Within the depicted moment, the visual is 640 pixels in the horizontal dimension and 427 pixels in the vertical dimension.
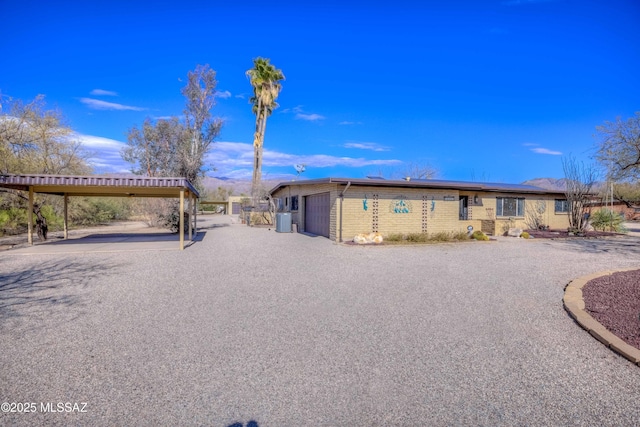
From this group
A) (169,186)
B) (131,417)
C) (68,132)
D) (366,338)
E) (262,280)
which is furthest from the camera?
(68,132)

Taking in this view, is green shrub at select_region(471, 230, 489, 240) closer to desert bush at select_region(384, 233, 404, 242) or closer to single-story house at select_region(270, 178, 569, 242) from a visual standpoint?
single-story house at select_region(270, 178, 569, 242)

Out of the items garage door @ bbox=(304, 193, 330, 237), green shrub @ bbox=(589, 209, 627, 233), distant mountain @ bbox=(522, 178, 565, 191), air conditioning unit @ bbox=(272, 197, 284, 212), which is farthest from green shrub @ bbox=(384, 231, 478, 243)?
distant mountain @ bbox=(522, 178, 565, 191)

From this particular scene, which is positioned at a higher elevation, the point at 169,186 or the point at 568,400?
the point at 169,186

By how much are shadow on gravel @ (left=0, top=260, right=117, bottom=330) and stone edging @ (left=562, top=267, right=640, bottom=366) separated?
24.1 ft

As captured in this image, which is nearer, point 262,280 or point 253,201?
point 262,280

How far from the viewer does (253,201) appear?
28922 millimetres

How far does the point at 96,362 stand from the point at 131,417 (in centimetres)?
124

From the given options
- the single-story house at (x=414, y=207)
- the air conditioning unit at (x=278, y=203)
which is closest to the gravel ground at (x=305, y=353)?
the single-story house at (x=414, y=207)

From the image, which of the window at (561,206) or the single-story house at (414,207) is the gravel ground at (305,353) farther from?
the window at (561,206)

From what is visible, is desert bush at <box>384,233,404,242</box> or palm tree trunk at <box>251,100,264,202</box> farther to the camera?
palm tree trunk at <box>251,100,264,202</box>

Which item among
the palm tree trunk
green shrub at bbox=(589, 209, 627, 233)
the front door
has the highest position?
the palm tree trunk

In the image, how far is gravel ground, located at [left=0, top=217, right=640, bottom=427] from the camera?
273 cm

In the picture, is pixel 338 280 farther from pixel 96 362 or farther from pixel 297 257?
pixel 96 362

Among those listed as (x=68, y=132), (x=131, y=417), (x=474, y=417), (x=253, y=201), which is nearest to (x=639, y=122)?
(x=474, y=417)
